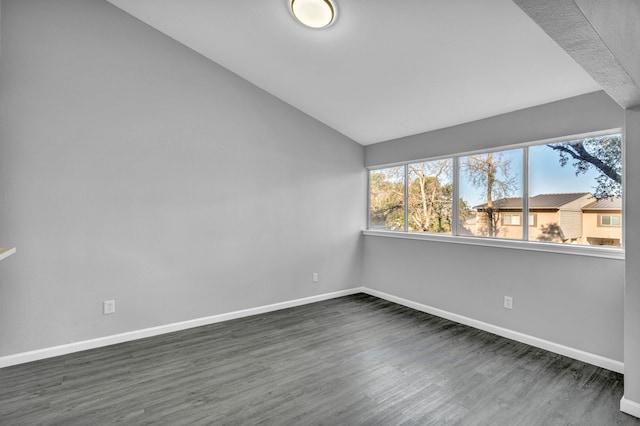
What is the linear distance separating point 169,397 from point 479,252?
3241 millimetres

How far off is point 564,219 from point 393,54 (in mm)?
2204

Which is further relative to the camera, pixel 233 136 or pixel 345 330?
pixel 233 136

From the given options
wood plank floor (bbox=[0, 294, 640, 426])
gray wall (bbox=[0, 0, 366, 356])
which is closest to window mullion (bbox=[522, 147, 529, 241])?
wood plank floor (bbox=[0, 294, 640, 426])

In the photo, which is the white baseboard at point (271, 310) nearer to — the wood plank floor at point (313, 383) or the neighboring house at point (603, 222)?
the wood plank floor at point (313, 383)

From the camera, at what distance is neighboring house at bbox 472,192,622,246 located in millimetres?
2639

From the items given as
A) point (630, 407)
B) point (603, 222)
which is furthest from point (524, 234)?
point (630, 407)

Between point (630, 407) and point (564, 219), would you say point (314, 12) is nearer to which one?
point (564, 219)

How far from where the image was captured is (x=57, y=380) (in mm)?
2352

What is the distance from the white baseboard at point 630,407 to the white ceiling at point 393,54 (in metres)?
2.38

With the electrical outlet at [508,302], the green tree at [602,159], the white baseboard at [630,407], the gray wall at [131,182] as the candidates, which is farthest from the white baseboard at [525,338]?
the gray wall at [131,182]

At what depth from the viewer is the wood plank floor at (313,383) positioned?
1971 mm

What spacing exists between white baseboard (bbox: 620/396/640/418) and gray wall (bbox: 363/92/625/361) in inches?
26.3

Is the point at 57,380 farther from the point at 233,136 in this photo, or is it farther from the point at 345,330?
the point at 233,136

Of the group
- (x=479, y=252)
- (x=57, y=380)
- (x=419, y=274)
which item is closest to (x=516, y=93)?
(x=479, y=252)
